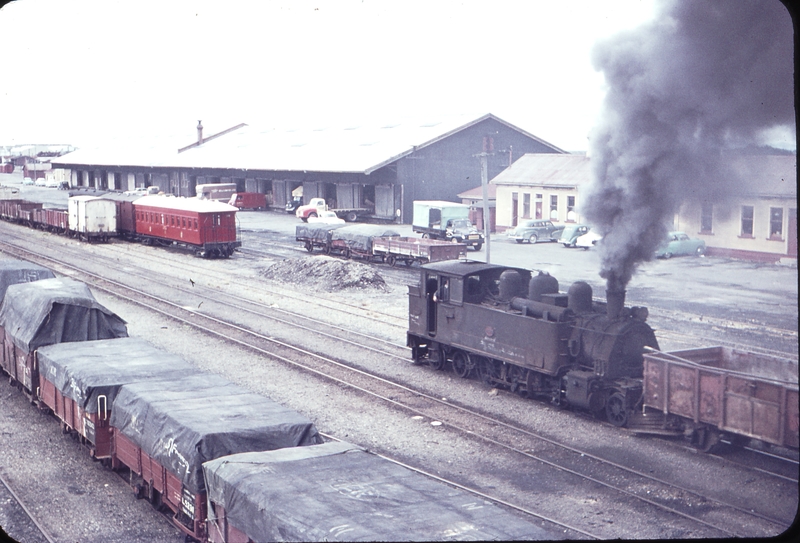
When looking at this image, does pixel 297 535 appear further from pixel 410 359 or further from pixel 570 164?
pixel 570 164

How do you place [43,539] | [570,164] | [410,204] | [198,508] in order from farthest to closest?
[410,204]
[570,164]
[43,539]
[198,508]

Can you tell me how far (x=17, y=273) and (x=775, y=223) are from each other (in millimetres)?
30499

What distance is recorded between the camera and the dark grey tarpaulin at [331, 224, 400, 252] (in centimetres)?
4022

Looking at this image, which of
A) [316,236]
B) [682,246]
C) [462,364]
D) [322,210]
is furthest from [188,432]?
[322,210]

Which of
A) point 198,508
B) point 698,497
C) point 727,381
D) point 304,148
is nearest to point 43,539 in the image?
point 198,508

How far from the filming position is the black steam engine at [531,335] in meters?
15.1

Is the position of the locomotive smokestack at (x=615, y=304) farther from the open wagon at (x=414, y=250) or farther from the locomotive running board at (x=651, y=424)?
the open wagon at (x=414, y=250)

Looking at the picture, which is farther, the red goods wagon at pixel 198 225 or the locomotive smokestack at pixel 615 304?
the red goods wagon at pixel 198 225

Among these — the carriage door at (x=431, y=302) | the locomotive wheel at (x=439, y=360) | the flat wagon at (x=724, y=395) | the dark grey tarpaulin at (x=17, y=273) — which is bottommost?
the locomotive wheel at (x=439, y=360)

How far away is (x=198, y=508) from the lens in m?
9.33

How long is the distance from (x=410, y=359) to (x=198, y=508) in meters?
12.0

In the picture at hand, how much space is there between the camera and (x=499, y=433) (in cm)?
1500

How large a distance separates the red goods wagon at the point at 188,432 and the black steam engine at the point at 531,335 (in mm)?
7127

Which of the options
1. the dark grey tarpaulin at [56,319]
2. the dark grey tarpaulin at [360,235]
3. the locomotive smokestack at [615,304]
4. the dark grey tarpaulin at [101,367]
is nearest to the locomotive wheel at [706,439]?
the locomotive smokestack at [615,304]
